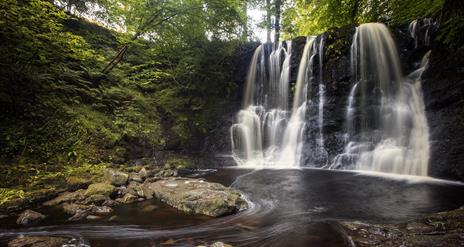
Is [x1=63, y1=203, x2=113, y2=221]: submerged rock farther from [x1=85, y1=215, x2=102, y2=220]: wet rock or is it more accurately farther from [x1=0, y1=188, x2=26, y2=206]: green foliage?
[x1=0, y1=188, x2=26, y2=206]: green foliage

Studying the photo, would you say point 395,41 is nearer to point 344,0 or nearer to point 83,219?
point 344,0

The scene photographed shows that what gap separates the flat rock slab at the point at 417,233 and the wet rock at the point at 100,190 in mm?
4940

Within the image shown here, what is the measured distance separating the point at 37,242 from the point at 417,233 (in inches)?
193

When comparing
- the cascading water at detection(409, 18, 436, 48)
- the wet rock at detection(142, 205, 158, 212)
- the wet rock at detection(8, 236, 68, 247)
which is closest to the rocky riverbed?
the wet rock at detection(142, 205, 158, 212)

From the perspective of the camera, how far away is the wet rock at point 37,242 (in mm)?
3505

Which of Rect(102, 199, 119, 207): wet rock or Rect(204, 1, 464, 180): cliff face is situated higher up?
Rect(204, 1, 464, 180): cliff face

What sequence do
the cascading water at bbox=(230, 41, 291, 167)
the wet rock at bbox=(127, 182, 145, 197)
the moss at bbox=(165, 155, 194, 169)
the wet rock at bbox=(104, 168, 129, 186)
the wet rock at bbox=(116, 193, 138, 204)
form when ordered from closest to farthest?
the wet rock at bbox=(116, 193, 138, 204), the wet rock at bbox=(127, 182, 145, 197), the wet rock at bbox=(104, 168, 129, 186), the moss at bbox=(165, 155, 194, 169), the cascading water at bbox=(230, 41, 291, 167)

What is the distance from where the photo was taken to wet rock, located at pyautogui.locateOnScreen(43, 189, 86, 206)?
18.4 feet

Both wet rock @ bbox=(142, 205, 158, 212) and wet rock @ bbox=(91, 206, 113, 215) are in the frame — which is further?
wet rock @ bbox=(142, 205, 158, 212)

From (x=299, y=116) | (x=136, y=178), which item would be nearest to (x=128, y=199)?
(x=136, y=178)

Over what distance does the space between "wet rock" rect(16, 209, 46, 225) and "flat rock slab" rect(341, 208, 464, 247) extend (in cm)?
516

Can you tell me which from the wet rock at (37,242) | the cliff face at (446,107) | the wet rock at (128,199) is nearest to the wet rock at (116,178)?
the wet rock at (128,199)

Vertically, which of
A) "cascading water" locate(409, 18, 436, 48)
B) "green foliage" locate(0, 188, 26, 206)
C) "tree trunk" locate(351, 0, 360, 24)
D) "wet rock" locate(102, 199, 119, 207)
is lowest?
"wet rock" locate(102, 199, 119, 207)

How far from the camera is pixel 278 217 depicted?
4.83m
